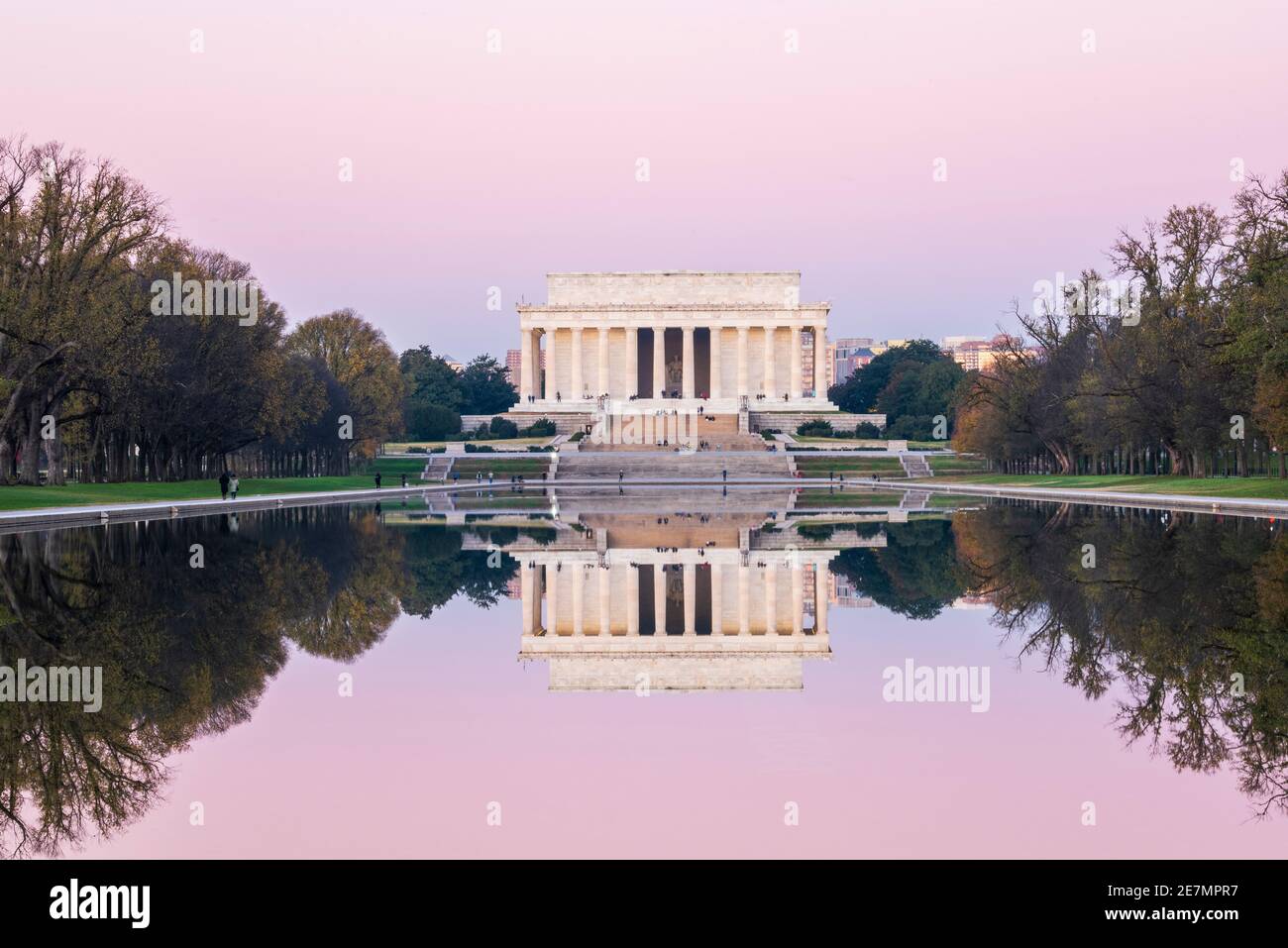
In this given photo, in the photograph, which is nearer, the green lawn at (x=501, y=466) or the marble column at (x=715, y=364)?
the green lawn at (x=501, y=466)

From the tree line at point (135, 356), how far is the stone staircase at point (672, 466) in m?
13.0

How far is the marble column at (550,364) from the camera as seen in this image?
391 ft

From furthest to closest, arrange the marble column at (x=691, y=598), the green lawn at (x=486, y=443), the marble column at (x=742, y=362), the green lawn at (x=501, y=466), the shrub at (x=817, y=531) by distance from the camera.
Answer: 1. the marble column at (x=742, y=362)
2. the green lawn at (x=486, y=443)
3. the green lawn at (x=501, y=466)
4. the shrub at (x=817, y=531)
5. the marble column at (x=691, y=598)

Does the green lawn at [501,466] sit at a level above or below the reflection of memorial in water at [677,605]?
above

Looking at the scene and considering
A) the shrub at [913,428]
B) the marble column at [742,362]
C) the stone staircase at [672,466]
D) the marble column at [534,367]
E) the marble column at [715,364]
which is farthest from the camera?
the marble column at [715,364]

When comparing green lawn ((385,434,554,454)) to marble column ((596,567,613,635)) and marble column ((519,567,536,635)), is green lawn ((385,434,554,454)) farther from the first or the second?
marble column ((596,567,613,635))

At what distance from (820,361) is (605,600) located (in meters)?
100

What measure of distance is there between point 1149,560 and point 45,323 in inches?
1482

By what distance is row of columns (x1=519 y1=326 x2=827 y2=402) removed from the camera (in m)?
118

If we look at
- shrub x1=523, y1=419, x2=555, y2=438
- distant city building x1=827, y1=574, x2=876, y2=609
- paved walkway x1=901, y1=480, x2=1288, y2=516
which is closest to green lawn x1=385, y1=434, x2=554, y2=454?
shrub x1=523, y1=419, x2=555, y2=438

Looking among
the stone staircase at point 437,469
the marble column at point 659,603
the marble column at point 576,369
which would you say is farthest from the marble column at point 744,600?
the marble column at point 576,369

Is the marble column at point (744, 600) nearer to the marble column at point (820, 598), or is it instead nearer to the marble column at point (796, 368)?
the marble column at point (820, 598)
